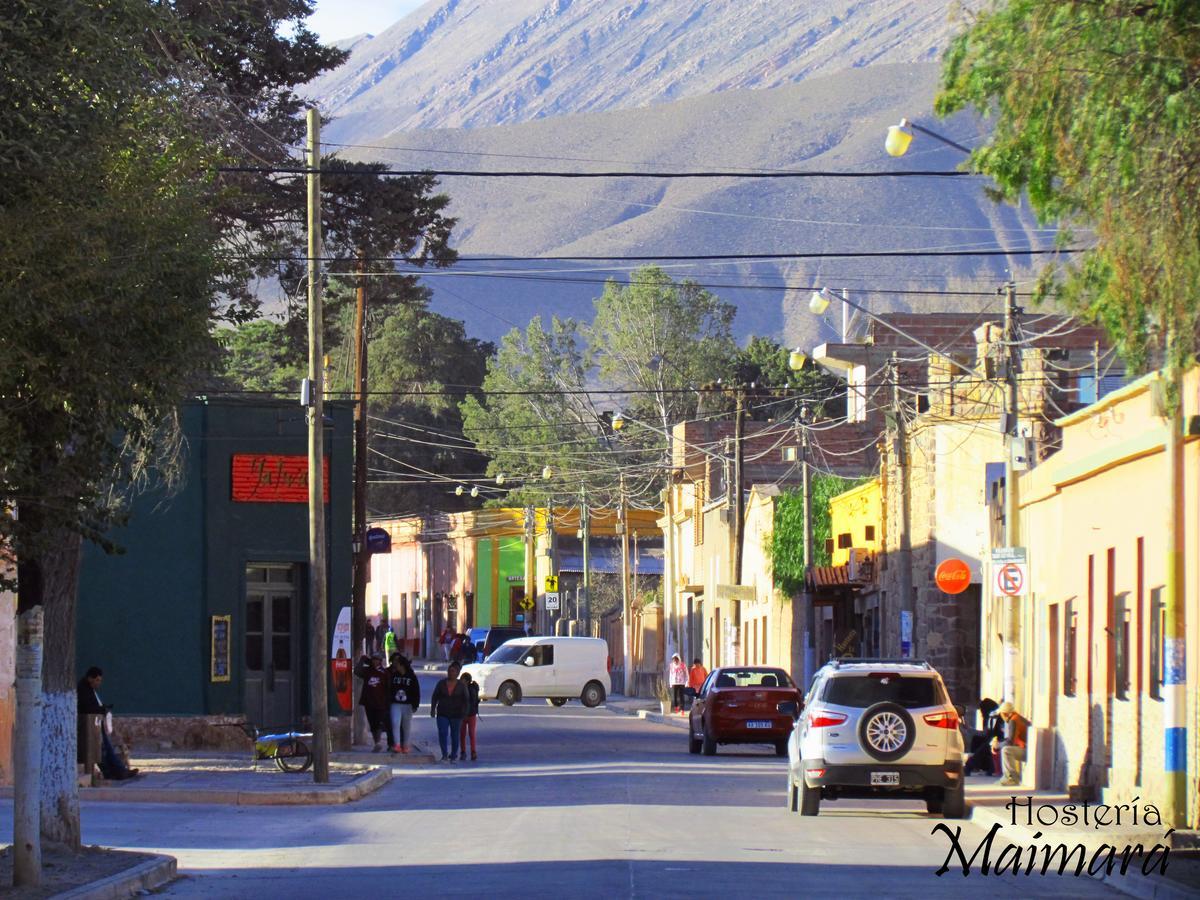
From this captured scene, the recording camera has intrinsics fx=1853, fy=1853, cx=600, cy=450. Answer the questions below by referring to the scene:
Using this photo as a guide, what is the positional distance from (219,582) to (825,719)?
13.8 m

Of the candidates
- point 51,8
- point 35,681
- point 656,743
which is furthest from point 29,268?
point 656,743

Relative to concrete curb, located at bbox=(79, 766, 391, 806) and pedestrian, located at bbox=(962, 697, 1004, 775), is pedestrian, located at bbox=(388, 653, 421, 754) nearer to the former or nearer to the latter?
concrete curb, located at bbox=(79, 766, 391, 806)

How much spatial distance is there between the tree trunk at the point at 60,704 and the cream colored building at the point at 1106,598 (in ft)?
34.8

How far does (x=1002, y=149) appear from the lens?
14.1 meters

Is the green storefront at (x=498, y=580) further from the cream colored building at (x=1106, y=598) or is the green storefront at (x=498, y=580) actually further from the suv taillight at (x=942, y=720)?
the suv taillight at (x=942, y=720)

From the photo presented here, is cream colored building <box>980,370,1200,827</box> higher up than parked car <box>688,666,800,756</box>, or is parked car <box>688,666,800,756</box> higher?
cream colored building <box>980,370,1200,827</box>

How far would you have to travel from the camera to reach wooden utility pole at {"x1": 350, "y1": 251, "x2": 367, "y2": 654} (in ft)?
109

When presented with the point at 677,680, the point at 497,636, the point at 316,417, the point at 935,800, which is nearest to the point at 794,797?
the point at 935,800

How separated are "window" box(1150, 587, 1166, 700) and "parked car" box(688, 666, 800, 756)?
41.6 ft

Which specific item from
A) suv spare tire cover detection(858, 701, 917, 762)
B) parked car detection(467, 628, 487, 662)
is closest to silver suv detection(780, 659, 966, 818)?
suv spare tire cover detection(858, 701, 917, 762)

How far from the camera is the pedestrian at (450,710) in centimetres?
3128

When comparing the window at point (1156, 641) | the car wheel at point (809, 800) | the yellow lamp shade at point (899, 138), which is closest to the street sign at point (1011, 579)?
the window at point (1156, 641)

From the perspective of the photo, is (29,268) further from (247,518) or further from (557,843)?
(247,518)

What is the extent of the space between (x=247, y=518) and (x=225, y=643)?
2.15 meters
